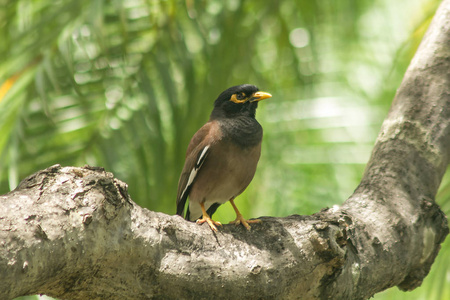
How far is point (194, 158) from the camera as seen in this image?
4277 millimetres

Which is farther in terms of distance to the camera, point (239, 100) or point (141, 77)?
point (141, 77)

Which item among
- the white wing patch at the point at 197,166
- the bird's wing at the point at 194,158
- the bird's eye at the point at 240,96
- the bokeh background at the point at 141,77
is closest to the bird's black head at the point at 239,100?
the bird's eye at the point at 240,96

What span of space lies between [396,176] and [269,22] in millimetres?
3396

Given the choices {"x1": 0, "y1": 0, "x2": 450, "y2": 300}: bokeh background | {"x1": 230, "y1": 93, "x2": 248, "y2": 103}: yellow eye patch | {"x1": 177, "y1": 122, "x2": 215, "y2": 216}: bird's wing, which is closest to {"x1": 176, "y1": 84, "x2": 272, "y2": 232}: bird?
{"x1": 177, "y1": 122, "x2": 215, "y2": 216}: bird's wing

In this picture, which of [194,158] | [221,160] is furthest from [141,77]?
[221,160]

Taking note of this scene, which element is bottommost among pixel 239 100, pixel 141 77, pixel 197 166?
pixel 197 166

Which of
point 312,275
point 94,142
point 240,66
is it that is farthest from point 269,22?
point 312,275

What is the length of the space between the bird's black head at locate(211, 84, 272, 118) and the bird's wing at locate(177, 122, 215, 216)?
0.26 m

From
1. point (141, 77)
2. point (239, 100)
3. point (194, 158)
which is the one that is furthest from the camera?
point (141, 77)

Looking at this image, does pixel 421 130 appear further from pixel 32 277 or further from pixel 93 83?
pixel 93 83

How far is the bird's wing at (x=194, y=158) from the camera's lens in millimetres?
4199

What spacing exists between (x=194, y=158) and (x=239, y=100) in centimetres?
68

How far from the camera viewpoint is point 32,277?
1.97 metres

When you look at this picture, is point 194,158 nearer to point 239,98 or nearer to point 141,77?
point 239,98
